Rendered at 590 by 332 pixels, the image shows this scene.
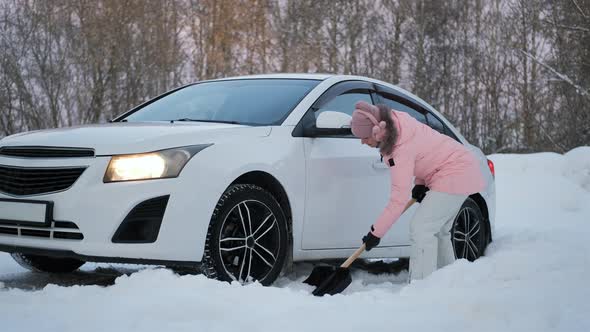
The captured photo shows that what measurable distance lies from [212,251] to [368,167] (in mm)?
1690

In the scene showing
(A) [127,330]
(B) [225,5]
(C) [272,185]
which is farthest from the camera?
(B) [225,5]

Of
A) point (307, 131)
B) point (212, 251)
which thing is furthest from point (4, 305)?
point (307, 131)

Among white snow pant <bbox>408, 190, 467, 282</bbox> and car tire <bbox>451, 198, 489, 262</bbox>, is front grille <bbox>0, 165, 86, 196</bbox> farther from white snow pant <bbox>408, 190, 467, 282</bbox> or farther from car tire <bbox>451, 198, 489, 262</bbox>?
car tire <bbox>451, 198, 489, 262</bbox>

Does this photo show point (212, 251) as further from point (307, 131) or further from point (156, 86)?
point (156, 86)

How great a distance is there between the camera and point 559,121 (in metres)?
23.7

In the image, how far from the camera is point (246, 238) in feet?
16.5

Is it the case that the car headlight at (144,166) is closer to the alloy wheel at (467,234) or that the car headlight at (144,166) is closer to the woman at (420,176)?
the woman at (420,176)

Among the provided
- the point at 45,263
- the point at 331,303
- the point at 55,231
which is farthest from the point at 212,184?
the point at 45,263

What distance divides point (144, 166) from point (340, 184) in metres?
1.68

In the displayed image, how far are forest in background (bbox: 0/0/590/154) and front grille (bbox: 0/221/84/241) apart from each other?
1753cm

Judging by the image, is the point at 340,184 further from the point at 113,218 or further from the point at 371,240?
the point at 113,218

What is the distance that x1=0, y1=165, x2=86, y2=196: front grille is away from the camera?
4.64 m

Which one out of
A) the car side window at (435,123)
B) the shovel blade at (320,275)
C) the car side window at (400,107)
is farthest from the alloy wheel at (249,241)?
the car side window at (435,123)

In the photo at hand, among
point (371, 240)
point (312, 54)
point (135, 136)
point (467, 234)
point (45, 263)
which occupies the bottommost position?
point (45, 263)
